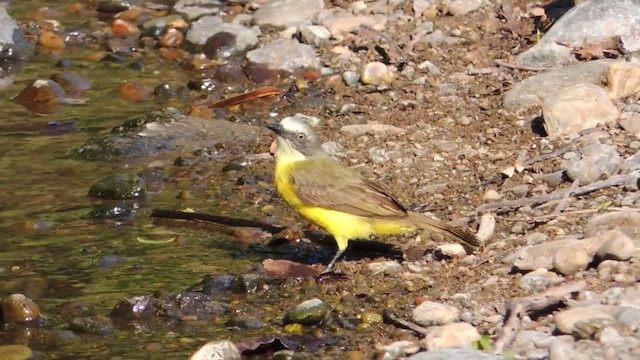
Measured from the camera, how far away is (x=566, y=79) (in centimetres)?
1094

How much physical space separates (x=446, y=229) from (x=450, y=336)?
1470mm

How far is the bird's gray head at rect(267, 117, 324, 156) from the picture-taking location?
9109mm

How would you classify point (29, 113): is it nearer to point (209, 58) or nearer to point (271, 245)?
point (209, 58)

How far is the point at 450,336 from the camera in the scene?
709 cm

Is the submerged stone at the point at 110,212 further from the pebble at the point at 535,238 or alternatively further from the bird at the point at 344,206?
the pebble at the point at 535,238

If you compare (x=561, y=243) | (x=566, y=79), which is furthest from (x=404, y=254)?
(x=566, y=79)

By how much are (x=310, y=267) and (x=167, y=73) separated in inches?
214

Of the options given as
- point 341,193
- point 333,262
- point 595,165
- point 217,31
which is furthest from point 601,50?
point 217,31

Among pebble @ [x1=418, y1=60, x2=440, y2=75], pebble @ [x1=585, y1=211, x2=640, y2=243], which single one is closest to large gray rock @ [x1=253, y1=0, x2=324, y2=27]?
pebble @ [x1=418, y1=60, x2=440, y2=75]

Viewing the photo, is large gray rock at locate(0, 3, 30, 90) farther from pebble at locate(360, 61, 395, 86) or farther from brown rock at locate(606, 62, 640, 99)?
brown rock at locate(606, 62, 640, 99)

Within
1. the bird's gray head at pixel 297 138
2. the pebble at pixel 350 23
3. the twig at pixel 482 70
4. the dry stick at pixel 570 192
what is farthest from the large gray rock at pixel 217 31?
the dry stick at pixel 570 192

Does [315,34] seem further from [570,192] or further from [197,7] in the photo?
[570,192]

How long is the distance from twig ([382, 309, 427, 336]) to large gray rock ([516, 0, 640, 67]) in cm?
462

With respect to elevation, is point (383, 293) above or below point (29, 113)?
above
